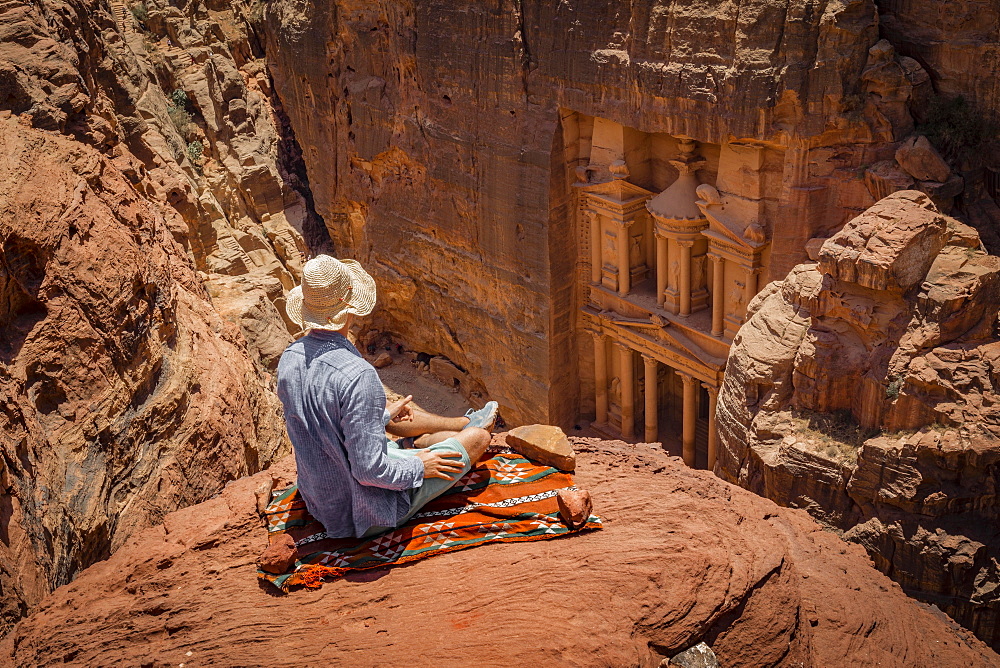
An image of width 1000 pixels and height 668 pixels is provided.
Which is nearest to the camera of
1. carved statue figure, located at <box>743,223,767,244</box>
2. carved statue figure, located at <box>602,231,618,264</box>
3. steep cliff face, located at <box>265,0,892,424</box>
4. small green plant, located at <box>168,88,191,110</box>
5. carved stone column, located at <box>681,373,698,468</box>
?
steep cliff face, located at <box>265,0,892,424</box>

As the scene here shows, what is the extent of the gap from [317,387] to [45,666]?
78.5 inches

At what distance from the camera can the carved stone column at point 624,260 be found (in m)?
16.3

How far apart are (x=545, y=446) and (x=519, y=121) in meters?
11.4

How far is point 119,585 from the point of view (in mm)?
5480

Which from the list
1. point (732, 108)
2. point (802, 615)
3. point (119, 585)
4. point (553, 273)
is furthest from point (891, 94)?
point (119, 585)

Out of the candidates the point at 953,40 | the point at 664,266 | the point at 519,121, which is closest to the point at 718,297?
the point at 664,266

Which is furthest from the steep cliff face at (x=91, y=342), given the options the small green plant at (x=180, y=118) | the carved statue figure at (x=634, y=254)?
the small green plant at (x=180, y=118)

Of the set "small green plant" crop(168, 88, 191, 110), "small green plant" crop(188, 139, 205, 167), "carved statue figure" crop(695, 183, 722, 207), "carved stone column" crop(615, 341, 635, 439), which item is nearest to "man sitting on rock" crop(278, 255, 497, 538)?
"carved statue figure" crop(695, 183, 722, 207)

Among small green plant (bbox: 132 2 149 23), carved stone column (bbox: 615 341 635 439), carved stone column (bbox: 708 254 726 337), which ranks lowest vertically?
carved stone column (bbox: 615 341 635 439)

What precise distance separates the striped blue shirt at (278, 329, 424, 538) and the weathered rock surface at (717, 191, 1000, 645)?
670 centimetres

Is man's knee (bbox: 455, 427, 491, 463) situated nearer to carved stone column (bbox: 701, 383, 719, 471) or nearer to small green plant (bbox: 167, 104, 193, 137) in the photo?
carved stone column (bbox: 701, 383, 719, 471)

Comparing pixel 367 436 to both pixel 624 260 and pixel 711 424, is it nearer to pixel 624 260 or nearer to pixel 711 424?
pixel 711 424

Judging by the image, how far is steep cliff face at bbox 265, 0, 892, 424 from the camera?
501 inches

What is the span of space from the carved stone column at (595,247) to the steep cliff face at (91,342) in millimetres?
7026
